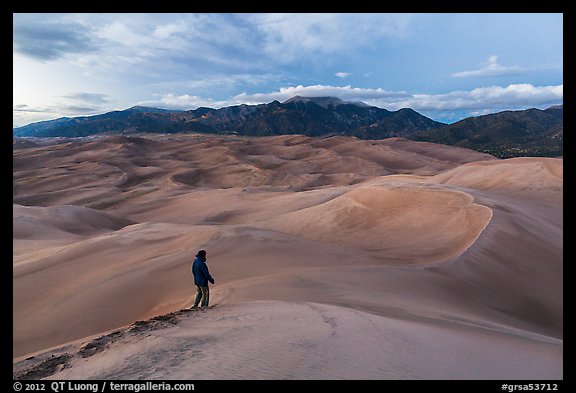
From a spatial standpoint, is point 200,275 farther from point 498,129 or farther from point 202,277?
point 498,129

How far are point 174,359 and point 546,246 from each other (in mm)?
11747

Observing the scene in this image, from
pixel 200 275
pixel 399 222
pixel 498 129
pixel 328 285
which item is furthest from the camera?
pixel 498 129

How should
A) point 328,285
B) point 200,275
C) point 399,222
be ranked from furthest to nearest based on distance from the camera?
point 399,222
point 328,285
point 200,275

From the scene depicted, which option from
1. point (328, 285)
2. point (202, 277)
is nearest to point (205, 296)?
point (202, 277)

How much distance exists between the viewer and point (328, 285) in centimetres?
786

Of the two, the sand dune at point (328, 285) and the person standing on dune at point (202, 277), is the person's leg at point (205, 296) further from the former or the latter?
the sand dune at point (328, 285)

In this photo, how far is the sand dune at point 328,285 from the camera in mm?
4145

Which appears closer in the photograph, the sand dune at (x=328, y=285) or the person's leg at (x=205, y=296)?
the sand dune at (x=328, y=285)

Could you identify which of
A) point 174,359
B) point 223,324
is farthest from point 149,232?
point 174,359

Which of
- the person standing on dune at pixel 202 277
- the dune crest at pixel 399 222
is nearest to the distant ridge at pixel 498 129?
the dune crest at pixel 399 222

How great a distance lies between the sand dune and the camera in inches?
163

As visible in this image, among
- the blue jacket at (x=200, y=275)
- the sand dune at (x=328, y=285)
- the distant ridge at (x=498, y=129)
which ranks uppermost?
the distant ridge at (x=498, y=129)

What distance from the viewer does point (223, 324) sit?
5.21m

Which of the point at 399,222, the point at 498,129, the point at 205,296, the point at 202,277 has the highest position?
the point at 498,129
